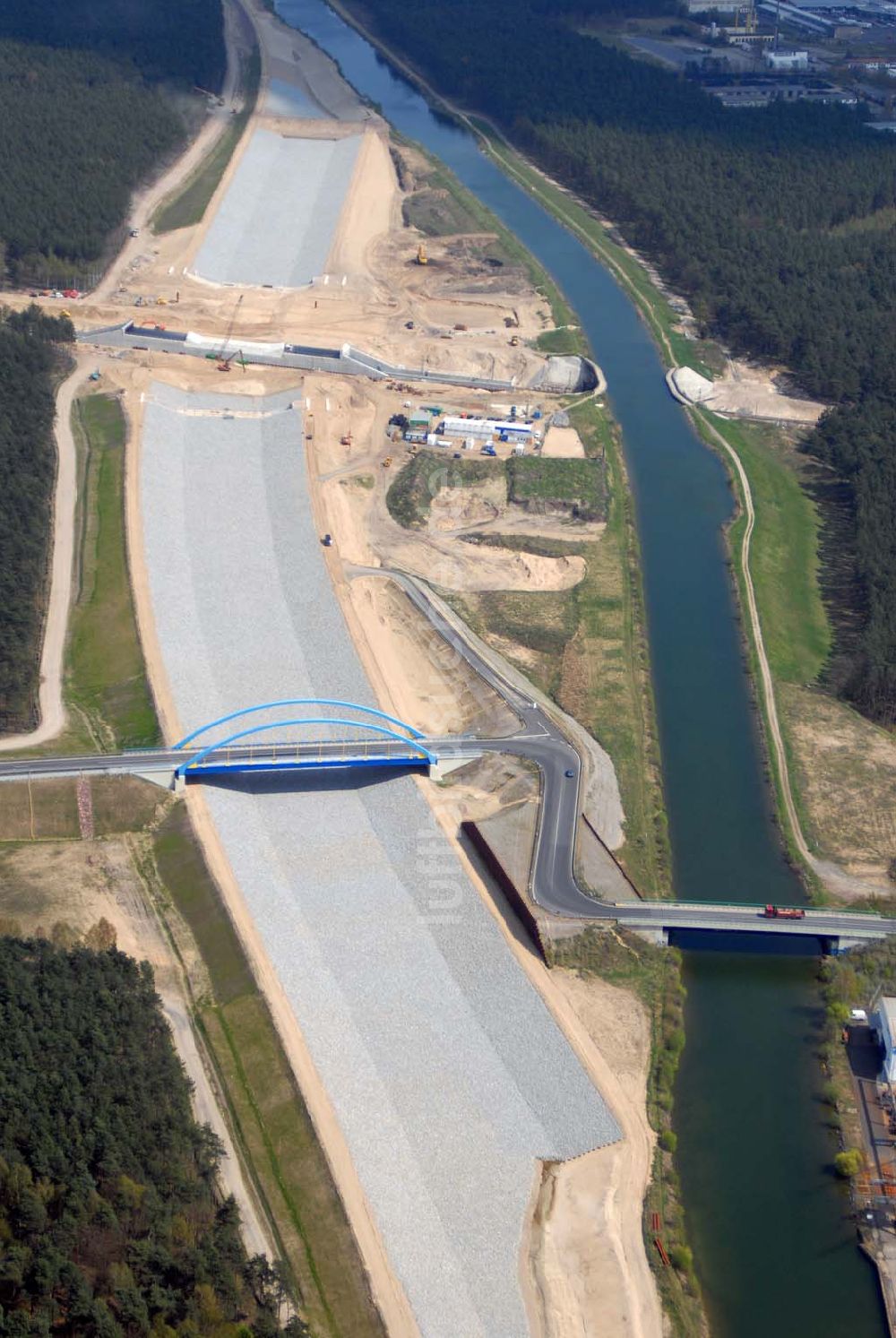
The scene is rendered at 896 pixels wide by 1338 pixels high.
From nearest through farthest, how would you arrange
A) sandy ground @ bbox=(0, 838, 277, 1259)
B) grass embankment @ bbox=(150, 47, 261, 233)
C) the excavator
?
sandy ground @ bbox=(0, 838, 277, 1259)
the excavator
grass embankment @ bbox=(150, 47, 261, 233)

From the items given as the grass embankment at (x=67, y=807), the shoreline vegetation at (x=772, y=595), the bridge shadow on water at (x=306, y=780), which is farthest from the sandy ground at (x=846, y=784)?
the grass embankment at (x=67, y=807)

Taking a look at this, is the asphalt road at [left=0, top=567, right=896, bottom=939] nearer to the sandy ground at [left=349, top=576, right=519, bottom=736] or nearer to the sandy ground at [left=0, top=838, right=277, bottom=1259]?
the sandy ground at [left=349, top=576, right=519, bottom=736]

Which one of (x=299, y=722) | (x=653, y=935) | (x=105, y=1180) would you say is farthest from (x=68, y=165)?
(x=105, y=1180)

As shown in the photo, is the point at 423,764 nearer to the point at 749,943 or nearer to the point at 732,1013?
the point at 749,943

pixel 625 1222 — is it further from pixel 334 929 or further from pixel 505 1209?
pixel 334 929

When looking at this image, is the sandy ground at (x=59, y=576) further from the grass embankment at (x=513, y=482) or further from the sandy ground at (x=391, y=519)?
the grass embankment at (x=513, y=482)

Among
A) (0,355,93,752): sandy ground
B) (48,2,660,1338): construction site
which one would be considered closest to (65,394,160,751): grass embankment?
(0,355,93,752): sandy ground

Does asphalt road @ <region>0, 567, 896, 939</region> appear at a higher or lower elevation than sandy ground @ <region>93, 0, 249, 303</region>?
lower
